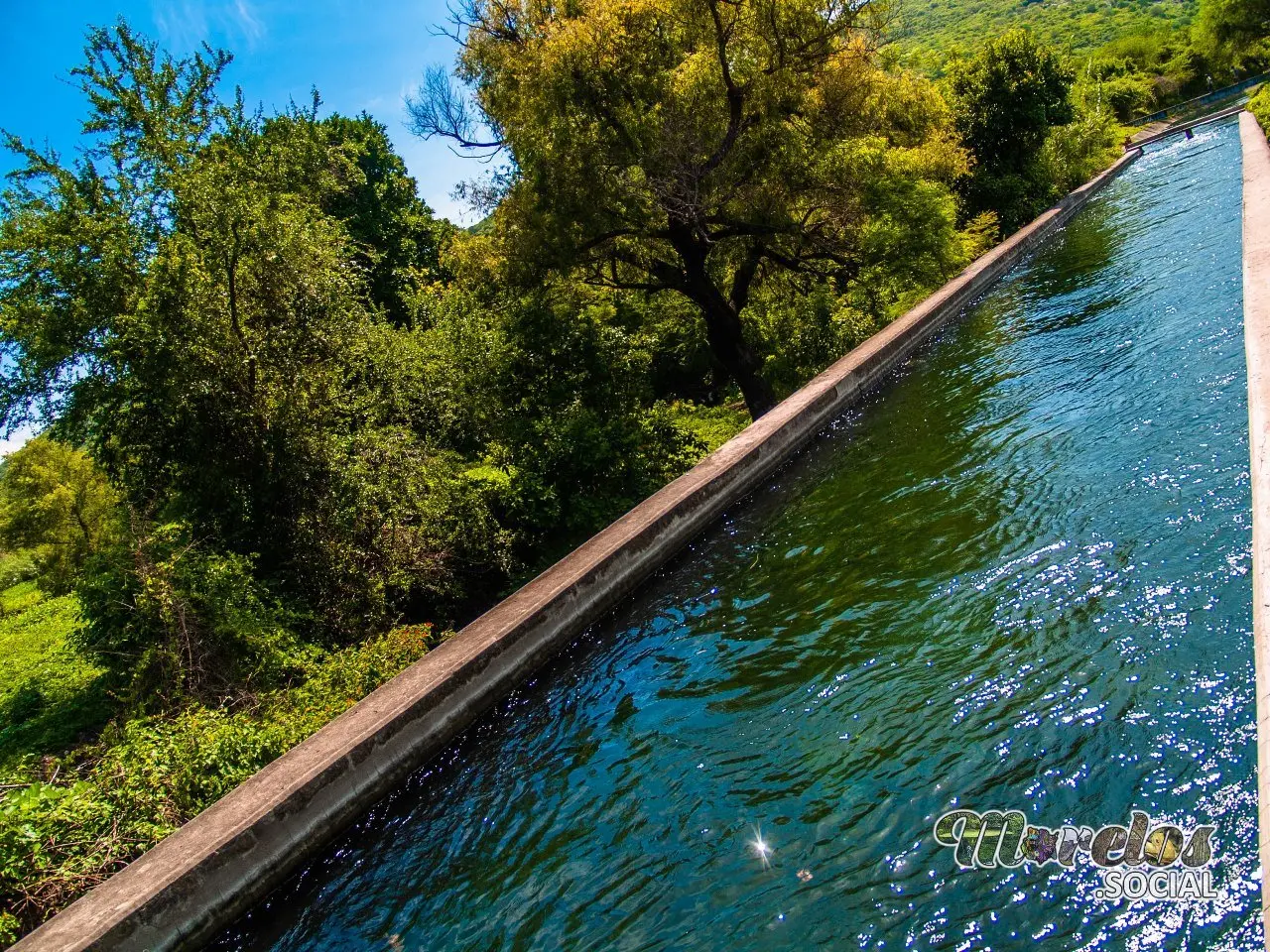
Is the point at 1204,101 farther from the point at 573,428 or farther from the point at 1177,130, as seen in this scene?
the point at 573,428

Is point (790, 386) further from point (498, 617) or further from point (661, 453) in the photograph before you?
point (498, 617)

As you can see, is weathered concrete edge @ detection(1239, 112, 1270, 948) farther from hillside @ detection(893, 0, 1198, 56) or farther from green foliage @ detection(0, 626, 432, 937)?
hillside @ detection(893, 0, 1198, 56)

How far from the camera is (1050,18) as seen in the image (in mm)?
101688

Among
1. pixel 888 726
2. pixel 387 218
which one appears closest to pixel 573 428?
pixel 888 726

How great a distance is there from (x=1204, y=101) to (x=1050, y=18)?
6058cm

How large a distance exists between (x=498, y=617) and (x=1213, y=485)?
4851 mm

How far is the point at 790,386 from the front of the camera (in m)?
14.4

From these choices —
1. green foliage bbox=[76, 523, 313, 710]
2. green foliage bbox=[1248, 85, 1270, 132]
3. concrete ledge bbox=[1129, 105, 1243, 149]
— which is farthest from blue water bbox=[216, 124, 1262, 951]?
concrete ledge bbox=[1129, 105, 1243, 149]

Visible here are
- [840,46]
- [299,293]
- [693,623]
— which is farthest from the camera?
[840,46]

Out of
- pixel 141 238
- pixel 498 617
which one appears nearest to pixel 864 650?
pixel 498 617

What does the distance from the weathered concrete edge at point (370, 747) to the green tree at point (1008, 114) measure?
56.5 ft

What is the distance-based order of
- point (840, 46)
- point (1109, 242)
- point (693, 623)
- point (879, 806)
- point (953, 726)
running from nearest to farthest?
point (879, 806), point (953, 726), point (693, 623), point (840, 46), point (1109, 242)

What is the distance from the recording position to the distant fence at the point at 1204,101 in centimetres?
4975

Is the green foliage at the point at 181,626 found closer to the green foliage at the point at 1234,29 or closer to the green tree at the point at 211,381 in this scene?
the green tree at the point at 211,381
